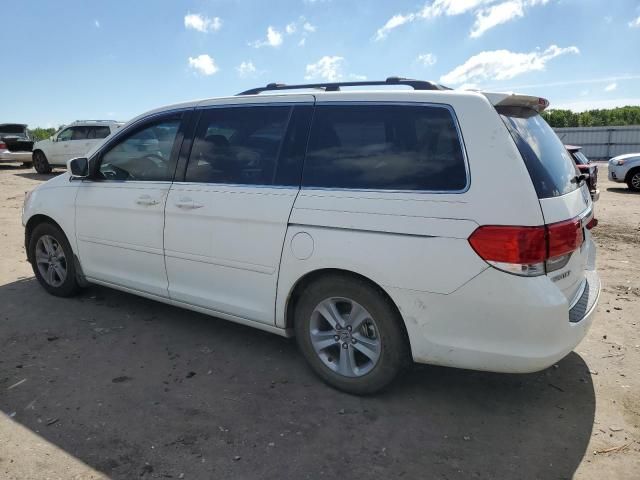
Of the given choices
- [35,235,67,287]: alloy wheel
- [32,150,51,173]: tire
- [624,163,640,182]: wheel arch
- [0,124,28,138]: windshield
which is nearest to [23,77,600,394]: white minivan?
[35,235,67,287]: alloy wheel

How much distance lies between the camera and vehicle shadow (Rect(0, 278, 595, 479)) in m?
2.61

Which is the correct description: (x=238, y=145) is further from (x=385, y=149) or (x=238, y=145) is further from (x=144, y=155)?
(x=385, y=149)

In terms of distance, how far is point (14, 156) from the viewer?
762 inches

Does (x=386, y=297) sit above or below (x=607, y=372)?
above

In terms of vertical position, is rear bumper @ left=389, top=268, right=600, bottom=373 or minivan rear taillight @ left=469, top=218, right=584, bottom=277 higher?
minivan rear taillight @ left=469, top=218, right=584, bottom=277

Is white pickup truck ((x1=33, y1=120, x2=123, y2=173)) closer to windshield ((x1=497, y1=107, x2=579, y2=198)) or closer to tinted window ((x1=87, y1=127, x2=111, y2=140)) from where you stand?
tinted window ((x1=87, y1=127, x2=111, y2=140))

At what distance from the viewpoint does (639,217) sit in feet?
32.6

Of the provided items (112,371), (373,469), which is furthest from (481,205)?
(112,371)

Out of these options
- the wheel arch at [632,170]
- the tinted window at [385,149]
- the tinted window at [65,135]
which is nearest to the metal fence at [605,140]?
the wheel arch at [632,170]

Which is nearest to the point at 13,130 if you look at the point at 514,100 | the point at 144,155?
the point at 144,155

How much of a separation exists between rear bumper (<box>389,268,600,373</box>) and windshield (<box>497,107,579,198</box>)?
1.77ft

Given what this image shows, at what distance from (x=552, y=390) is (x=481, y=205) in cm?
154

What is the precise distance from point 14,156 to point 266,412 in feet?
66.7

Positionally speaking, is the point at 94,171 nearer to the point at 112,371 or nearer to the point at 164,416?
the point at 112,371
